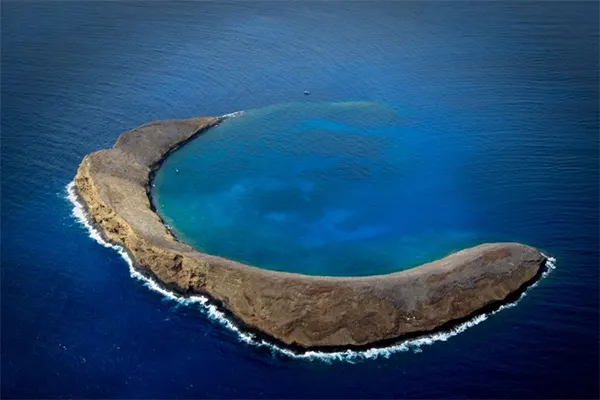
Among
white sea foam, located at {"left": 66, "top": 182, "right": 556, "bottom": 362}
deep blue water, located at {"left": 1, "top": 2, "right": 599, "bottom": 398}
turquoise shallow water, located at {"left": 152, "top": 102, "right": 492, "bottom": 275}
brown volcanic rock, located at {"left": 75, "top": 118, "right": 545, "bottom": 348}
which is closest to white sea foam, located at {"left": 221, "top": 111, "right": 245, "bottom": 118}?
turquoise shallow water, located at {"left": 152, "top": 102, "right": 492, "bottom": 275}

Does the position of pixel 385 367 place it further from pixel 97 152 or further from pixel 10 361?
pixel 97 152

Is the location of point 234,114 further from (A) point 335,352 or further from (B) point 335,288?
(A) point 335,352

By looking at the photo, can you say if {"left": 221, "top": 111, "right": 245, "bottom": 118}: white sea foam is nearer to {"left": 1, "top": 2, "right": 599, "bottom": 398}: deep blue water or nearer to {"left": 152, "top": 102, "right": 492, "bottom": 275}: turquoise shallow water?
{"left": 152, "top": 102, "right": 492, "bottom": 275}: turquoise shallow water

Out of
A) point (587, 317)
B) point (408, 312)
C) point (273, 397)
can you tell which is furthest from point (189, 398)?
point (587, 317)

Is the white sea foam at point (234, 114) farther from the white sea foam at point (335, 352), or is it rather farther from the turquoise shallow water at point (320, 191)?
the white sea foam at point (335, 352)

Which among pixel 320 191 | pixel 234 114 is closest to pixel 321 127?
pixel 234 114
